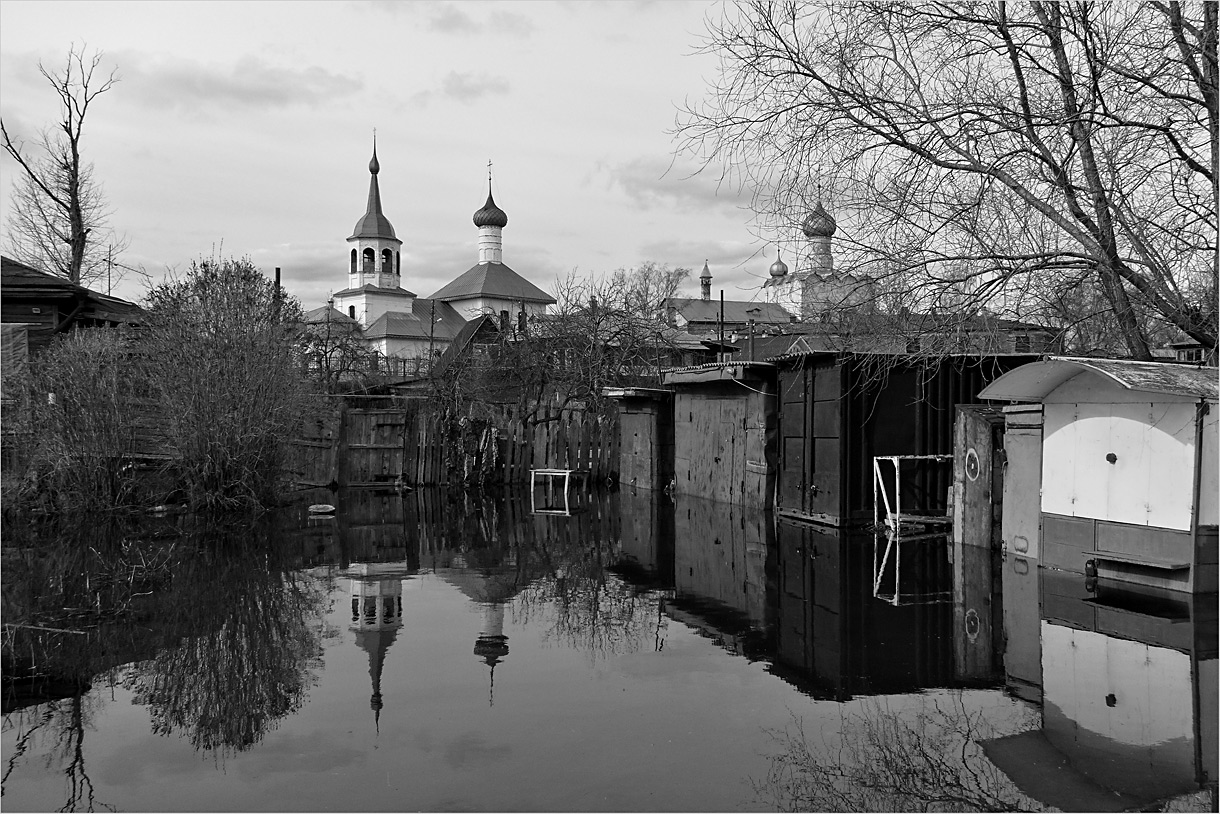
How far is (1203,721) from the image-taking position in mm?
6066

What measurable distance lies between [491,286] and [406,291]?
12123mm

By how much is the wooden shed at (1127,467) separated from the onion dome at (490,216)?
89.5 m

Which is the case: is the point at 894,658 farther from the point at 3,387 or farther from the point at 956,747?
the point at 3,387

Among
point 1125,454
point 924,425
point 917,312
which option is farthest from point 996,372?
point 917,312

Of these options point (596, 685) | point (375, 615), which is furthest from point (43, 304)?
point (596, 685)

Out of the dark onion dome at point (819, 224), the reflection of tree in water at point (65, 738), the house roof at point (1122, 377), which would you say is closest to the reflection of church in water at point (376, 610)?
the reflection of tree in water at point (65, 738)

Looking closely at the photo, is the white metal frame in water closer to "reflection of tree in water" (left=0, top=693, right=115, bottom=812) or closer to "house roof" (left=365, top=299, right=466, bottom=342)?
"reflection of tree in water" (left=0, top=693, right=115, bottom=812)

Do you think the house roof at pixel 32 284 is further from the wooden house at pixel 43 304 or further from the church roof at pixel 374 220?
the church roof at pixel 374 220

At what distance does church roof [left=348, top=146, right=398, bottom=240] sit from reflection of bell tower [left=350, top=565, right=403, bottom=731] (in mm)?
94722

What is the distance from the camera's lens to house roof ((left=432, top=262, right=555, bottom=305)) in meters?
93.9

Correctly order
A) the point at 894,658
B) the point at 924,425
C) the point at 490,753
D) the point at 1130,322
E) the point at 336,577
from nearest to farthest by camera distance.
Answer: the point at 490,753 < the point at 894,658 < the point at 1130,322 < the point at 336,577 < the point at 924,425

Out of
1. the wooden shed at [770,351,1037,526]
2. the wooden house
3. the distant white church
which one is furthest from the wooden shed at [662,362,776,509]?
the distant white church

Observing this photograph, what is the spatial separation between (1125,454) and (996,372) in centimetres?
564

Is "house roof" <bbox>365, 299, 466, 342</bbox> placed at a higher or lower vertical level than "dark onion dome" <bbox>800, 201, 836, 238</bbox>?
higher
